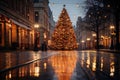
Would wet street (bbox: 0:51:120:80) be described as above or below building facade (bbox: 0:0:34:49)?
A: below

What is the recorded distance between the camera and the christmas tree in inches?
2928

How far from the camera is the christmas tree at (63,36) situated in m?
74.4

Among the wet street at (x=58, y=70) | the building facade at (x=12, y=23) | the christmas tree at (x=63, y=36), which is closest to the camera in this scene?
the wet street at (x=58, y=70)

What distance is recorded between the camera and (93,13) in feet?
243

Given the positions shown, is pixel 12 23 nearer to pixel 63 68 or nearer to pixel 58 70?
pixel 63 68

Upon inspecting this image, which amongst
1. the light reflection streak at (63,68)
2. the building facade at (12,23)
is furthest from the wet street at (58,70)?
the building facade at (12,23)

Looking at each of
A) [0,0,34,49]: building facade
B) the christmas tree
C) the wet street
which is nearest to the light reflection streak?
the wet street

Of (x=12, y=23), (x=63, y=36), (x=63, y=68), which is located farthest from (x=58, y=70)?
(x=63, y=36)

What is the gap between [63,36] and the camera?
2945 inches

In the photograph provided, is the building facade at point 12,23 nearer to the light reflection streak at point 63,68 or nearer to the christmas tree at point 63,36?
the christmas tree at point 63,36

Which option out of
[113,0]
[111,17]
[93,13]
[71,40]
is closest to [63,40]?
[71,40]

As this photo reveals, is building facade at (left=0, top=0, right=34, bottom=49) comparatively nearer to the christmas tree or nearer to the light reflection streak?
the christmas tree

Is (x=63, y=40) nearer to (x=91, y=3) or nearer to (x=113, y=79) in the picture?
(x=91, y=3)

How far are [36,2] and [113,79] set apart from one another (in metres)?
88.5
